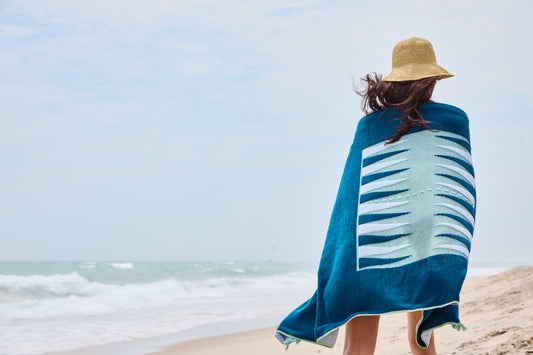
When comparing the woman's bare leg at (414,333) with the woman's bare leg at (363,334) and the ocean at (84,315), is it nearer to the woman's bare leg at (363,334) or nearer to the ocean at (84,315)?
the woman's bare leg at (363,334)

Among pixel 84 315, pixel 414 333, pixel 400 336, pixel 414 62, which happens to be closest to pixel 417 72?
pixel 414 62

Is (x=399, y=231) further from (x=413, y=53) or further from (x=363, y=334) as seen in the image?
(x=413, y=53)

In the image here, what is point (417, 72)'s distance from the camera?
6.24 feet

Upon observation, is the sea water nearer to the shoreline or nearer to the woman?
the shoreline

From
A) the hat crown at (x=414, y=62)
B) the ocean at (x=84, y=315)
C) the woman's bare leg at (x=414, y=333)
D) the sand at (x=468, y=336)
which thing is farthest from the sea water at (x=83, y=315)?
the hat crown at (x=414, y=62)

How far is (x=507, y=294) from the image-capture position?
20.4ft

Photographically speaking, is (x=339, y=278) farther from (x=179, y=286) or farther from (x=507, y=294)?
(x=179, y=286)

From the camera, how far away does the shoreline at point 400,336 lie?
12.0 feet

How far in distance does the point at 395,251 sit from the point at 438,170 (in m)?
0.29

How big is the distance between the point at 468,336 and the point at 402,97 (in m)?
2.61

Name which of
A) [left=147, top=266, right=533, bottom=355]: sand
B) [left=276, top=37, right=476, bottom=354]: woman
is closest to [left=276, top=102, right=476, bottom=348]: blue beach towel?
[left=276, top=37, right=476, bottom=354]: woman

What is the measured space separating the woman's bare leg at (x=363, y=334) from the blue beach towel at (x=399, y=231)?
64mm

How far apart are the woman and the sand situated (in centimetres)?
181

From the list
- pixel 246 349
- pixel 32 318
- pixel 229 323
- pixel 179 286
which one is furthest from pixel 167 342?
pixel 179 286
